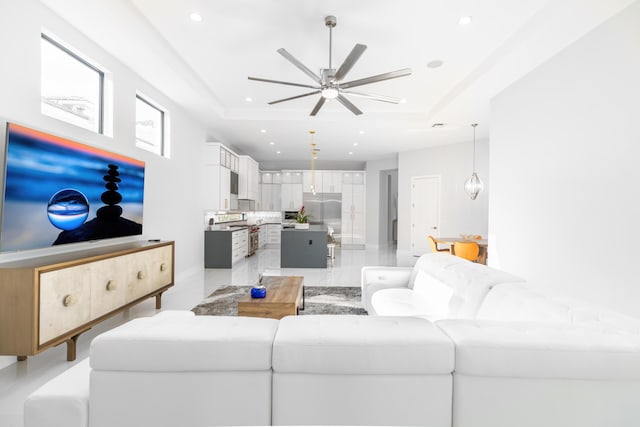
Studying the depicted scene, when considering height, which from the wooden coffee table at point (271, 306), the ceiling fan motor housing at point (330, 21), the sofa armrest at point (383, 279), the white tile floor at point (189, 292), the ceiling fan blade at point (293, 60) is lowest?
the white tile floor at point (189, 292)

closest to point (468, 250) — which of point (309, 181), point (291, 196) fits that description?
point (309, 181)

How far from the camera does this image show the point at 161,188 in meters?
4.56

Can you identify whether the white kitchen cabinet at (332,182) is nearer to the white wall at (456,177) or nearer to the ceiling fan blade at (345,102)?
the white wall at (456,177)

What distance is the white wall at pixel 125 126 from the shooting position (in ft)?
7.75

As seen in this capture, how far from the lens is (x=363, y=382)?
102 cm

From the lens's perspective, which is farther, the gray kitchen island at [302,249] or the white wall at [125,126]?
the gray kitchen island at [302,249]

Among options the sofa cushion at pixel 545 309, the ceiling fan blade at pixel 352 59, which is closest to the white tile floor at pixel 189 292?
the sofa cushion at pixel 545 309

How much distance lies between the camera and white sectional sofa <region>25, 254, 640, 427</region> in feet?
3.26

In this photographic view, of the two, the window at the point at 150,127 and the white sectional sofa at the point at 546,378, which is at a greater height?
the window at the point at 150,127

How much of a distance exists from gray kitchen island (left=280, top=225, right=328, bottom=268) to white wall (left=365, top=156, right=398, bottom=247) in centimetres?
398

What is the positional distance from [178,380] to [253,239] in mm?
7423

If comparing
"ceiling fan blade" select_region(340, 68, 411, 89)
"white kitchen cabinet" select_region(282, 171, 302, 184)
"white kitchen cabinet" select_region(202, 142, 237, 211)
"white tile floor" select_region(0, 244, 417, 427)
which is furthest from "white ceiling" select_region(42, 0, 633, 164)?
"white kitchen cabinet" select_region(282, 171, 302, 184)

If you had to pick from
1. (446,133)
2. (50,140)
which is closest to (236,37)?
(50,140)

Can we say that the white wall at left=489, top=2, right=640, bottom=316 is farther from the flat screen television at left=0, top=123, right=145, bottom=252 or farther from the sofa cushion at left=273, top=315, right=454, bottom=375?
the flat screen television at left=0, top=123, right=145, bottom=252
